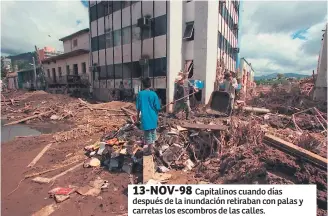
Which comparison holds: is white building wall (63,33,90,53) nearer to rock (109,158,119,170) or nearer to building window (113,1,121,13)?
building window (113,1,121,13)

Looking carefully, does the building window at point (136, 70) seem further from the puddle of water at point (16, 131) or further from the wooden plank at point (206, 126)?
the wooden plank at point (206, 126)

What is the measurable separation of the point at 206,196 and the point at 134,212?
132 centimetres

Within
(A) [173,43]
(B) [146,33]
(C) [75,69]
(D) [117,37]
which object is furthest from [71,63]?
(A) [173,43]

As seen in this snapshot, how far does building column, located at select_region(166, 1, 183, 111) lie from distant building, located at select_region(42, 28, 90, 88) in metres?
13.0

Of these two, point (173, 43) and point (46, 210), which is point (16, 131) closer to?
point (46, 210)

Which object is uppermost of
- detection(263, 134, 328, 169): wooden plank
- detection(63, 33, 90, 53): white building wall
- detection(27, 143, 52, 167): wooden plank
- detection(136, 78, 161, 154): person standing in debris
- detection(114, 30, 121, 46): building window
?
detection(63, 33, 90, 53): white building wall

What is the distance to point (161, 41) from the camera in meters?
13.5

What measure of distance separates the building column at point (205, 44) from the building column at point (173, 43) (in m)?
1.48

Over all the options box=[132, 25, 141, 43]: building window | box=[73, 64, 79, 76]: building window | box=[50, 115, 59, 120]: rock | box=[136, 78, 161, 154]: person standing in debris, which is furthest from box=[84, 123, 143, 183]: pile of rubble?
box=[73, 64, 79, 76]: building window

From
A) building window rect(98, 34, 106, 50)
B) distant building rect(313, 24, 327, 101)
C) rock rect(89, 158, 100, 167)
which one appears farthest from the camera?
building window rect(98, 34, 106, 50)

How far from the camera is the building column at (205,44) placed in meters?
11.7

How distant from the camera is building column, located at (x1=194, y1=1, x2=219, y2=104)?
1168 cm

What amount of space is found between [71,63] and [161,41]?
16.8m

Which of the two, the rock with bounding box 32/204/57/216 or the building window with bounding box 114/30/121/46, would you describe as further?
the building window with bounding box 114/30/121/46
